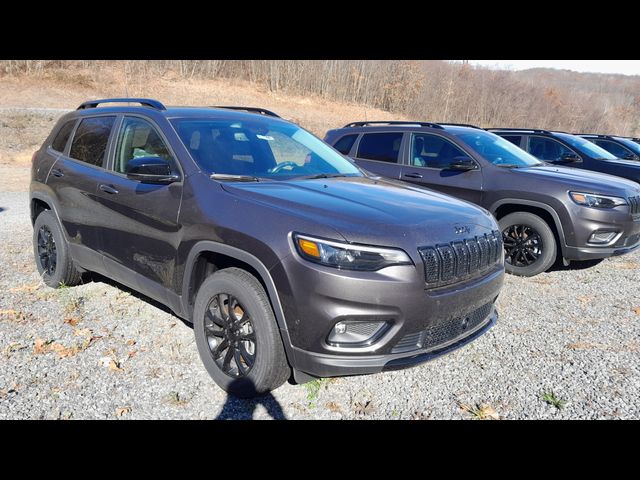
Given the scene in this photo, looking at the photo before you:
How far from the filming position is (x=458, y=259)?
271 centimetres

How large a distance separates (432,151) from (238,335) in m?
4.42

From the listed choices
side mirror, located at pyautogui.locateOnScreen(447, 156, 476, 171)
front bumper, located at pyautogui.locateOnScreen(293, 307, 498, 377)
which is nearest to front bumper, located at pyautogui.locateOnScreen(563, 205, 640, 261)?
side mirror, located at pyautogui.locateOnScreen(447, 156, 476, 171)

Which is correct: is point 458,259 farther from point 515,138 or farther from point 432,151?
point 515,138

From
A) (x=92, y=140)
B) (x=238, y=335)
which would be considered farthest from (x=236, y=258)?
(x=92, y=140)

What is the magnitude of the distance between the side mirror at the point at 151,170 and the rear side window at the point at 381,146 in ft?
13.0

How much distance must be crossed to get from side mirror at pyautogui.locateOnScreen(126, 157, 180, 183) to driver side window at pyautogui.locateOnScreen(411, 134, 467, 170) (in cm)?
398

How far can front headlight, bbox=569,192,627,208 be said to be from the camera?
518 centimetres

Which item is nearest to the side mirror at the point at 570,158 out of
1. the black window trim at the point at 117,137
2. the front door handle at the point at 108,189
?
the black window trim at the point at 117,137

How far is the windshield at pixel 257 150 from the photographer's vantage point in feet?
10.9

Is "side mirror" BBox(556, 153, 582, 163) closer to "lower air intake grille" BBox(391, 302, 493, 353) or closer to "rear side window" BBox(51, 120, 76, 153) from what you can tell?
"lower air intake grille" BBox(391, 302, 493, 353)

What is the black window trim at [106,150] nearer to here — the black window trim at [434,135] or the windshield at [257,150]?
the windshield at [257,150]

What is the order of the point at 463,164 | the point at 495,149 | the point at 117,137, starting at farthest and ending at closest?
1. the point at 495,149
2. the point at 463,164
3. the point at 117,137

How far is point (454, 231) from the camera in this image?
278 centimetres
